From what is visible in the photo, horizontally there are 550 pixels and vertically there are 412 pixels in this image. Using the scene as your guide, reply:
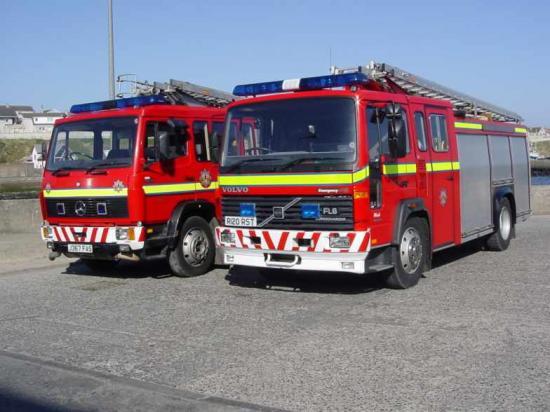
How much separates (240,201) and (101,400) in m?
4.23

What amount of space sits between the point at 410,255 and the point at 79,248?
16.3 feet

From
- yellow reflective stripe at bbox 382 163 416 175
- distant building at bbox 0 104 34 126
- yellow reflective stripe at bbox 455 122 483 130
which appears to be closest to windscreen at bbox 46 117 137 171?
yellow reflective stripe at bbox 382 163 416 175

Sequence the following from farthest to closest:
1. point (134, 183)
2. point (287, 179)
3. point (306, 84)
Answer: point (134, 183) → point (306, 84) → point (287, 179)

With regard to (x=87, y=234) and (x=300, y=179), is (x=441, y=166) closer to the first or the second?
(x=300, y=179)

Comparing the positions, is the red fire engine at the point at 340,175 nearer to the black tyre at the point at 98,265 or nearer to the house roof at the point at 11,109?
the black tyre at the point at 98,265

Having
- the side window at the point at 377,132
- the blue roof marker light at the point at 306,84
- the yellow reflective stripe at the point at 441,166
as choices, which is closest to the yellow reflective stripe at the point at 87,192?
the blue roof marker light at the point at 306,84

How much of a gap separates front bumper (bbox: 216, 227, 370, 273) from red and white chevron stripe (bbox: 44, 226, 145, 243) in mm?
1355

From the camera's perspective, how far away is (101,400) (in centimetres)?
509

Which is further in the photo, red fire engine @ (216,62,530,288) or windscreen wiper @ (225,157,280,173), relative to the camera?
windscreen wiper @ (225,157,280,173)

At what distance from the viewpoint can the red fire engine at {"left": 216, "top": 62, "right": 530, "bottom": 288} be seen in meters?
8.07

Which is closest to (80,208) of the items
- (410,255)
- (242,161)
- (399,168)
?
(242,161)

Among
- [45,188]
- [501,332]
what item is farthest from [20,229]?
[501,332]

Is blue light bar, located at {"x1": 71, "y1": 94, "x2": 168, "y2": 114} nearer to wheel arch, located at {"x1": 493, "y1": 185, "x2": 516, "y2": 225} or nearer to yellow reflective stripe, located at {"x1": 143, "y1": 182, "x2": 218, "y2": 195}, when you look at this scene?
yellow reflective stripe, located at {"x1": 143, "y1": 182, "x2": 218, "y2": 195}

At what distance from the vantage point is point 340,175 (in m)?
7.96
